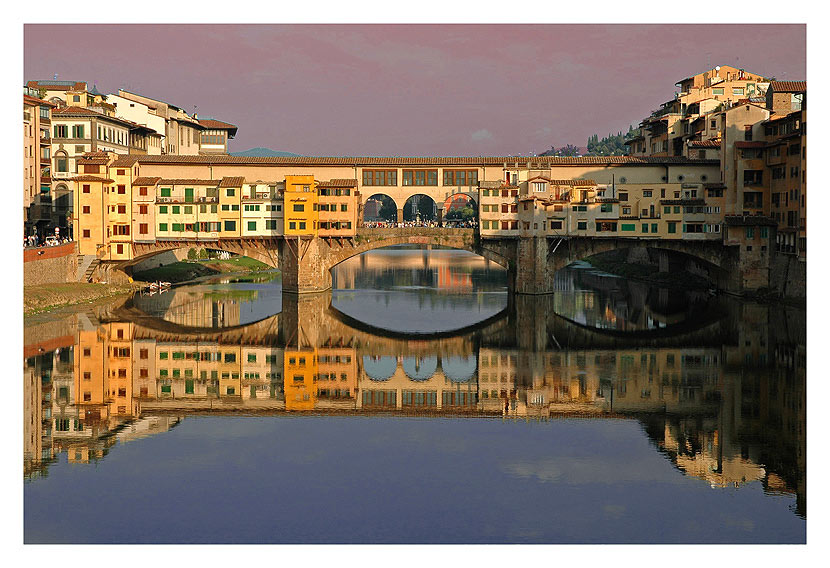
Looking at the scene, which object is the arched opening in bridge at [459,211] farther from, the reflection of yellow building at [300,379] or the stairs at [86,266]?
the reflection of yellow building at [300,379]

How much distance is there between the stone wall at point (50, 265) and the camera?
51.2 m

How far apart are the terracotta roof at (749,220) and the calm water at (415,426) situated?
637 cm

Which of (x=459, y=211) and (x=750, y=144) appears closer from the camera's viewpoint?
(x=750, y=144)

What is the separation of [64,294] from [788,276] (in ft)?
140

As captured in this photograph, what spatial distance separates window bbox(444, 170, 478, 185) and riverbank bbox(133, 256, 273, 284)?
2237 cm

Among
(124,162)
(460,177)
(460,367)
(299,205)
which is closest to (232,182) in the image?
(299,205)

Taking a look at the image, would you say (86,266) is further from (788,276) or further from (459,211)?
(459,211)

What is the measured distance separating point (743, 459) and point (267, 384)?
1790cm

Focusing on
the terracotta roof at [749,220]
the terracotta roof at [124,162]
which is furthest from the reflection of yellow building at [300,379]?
the terracotta roof at [749,220]

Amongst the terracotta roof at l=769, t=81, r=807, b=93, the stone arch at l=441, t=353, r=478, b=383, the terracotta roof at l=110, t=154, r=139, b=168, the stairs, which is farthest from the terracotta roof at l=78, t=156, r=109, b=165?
the terracotta roof at l=769, t=81, r=807, b=93

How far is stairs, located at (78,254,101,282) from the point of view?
196 feet

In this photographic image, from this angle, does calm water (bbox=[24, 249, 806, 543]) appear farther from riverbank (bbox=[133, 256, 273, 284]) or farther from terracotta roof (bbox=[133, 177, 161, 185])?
riverbank (bbox=[133, 256, 273, 284])

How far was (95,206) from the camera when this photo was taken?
6028cm

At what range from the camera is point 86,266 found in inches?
2362
